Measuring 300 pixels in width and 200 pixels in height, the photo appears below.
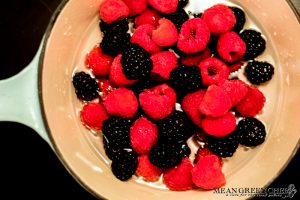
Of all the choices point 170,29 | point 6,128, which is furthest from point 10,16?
point 170,29

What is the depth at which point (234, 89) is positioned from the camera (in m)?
0.90

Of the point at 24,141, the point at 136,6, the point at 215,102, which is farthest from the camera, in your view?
the point at 24,141

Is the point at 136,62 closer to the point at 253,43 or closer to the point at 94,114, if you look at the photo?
the point at 94,114

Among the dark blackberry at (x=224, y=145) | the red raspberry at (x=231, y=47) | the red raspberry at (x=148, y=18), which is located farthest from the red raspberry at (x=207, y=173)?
the red raspberry at (x=148, y=18)

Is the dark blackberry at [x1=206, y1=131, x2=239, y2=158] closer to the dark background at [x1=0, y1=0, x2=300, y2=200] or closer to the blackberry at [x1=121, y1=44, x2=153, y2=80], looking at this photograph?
the blackberry at [x1=121, y1=44, x2=153, y2=80]

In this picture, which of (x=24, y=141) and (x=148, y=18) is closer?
(x=148, y=18)

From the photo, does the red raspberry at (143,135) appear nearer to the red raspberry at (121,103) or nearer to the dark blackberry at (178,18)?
the red raspberry at (121,103)

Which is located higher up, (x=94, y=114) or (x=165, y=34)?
(x=165, y=34)

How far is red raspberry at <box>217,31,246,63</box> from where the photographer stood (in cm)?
92

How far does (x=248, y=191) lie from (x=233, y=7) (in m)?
0.45

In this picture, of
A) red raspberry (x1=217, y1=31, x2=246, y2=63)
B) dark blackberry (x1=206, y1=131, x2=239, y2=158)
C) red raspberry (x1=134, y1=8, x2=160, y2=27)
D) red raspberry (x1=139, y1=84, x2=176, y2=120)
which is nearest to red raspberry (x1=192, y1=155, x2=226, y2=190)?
dark blackberry (x1=206, y1=131, x2=239, y2=158)

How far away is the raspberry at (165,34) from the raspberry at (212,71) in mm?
93

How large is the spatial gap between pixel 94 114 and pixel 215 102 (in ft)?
0.95

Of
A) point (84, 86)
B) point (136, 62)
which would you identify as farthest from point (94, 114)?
point (136, 62)
